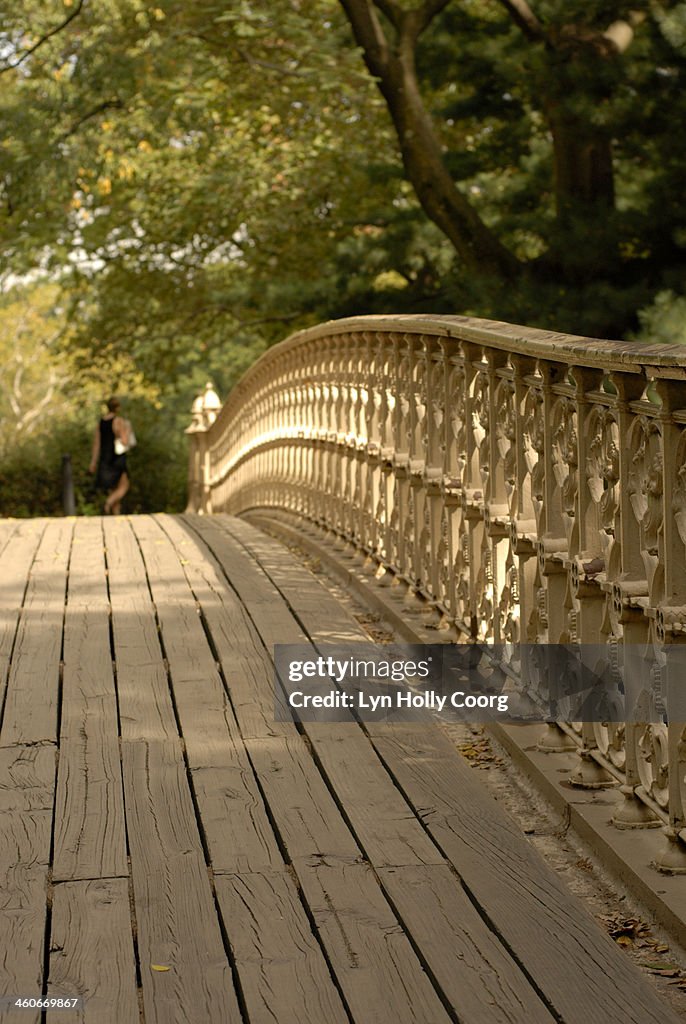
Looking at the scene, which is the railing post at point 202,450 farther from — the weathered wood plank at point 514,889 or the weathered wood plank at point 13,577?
the weathered wood plank at point 514,889

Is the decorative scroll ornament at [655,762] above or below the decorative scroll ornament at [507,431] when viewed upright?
below

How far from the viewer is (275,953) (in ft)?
10.6

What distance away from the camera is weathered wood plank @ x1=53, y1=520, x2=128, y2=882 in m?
3.81

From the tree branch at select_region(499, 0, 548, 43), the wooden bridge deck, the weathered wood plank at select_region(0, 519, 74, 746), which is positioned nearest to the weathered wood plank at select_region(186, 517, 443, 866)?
the wooden bridge deck

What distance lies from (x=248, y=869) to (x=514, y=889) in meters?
0.69

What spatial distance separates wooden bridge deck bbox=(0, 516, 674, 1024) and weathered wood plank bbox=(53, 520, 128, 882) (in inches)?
0.4

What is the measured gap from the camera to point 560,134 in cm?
1473

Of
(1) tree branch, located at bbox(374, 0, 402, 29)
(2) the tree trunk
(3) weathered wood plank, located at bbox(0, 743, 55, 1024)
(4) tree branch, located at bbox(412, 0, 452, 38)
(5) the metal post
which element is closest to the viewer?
(3) weathered wood plank, located at bbox(0, 743, 55, 1024)

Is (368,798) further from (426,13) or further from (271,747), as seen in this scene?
(426,13)

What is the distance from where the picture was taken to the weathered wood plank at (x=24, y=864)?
123 inches

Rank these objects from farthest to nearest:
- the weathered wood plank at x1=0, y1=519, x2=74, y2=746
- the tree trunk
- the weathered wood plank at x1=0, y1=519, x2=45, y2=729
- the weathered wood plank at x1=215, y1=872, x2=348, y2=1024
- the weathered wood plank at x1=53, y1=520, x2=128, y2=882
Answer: the tree trunk < the weathered wood plank at x1=0, y1=519, x2=45, y2=729 < the weathered wood plank at x1=0, y1=519, x2=74, y2=746 < the weathered wood plank at x1=53, y1=520, x2=128, y2=882 < the weathered wood plank at x1=215, y1=872, x2=348, y2=1024

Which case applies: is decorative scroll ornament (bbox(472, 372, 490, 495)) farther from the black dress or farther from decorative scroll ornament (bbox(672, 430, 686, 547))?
the black dress

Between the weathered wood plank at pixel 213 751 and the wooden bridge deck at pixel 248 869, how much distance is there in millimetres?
10

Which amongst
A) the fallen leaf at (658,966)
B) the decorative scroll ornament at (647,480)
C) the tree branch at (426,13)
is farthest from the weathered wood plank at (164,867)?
the tree branch at (426,13)
